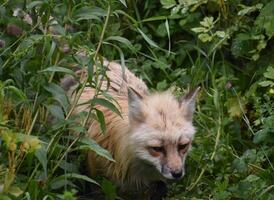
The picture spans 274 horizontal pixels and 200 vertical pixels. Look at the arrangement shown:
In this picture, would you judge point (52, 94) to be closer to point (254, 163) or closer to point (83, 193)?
point (83, 193)

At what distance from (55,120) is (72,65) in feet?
1.49

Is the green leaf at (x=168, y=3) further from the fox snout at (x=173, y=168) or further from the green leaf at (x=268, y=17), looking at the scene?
the fox snout at (x=173, y=168)

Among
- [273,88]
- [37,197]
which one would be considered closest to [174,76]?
[273,88]

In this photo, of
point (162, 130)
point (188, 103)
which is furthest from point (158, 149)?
point (188, 103)

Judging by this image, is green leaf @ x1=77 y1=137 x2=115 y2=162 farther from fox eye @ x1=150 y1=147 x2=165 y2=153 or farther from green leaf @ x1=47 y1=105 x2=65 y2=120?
fox eye @ x1=150 y1=147 x2=165 y2=153

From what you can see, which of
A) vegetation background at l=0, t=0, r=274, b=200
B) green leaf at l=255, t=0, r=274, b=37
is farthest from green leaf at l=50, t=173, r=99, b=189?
green leaf at l=255, t=0, r=274, b=37

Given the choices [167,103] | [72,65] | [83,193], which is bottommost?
[83,193]

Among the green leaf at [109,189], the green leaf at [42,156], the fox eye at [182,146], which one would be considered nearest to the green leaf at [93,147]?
the green leaf at [42,156]

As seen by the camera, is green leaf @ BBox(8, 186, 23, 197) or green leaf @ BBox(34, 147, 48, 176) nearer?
green leaf @ BBox(8, 186, 23, 197)

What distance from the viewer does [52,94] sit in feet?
18.0

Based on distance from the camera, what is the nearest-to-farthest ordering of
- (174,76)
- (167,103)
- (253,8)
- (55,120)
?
(55,120) → (167,103) → (253,8) → (174,76)

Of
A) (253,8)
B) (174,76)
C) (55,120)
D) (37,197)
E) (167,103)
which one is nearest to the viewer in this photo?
(37,197)

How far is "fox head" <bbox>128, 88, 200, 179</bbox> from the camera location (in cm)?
623

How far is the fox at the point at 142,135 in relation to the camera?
6.28 m
